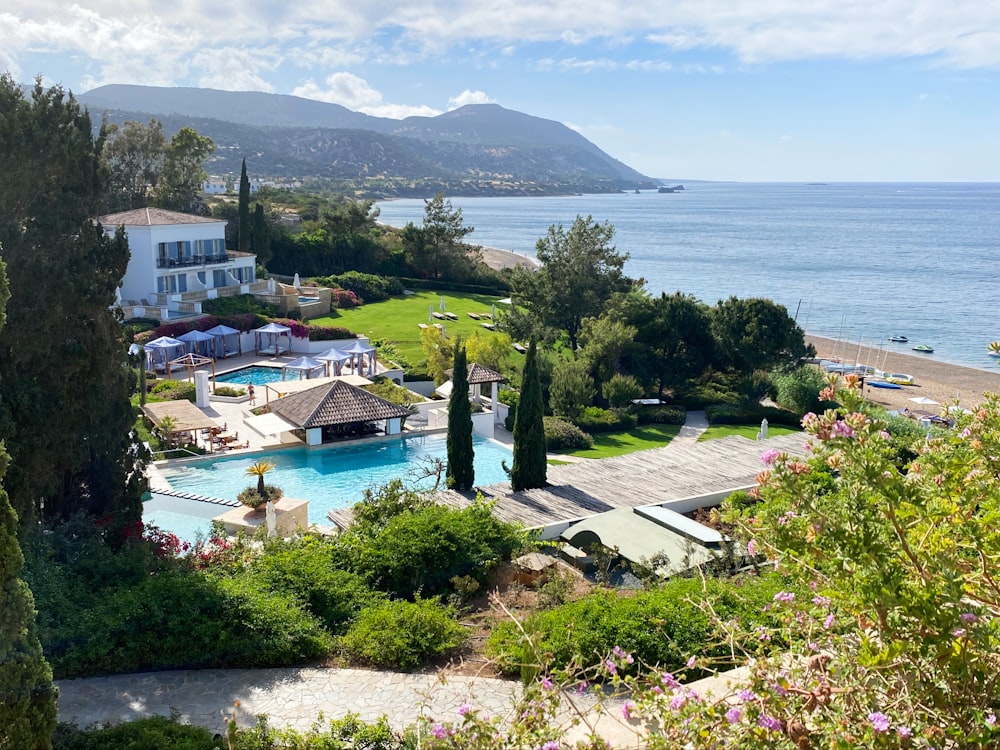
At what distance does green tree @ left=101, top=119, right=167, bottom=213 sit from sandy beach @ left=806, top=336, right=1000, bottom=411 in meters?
46.3

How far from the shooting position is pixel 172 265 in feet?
136

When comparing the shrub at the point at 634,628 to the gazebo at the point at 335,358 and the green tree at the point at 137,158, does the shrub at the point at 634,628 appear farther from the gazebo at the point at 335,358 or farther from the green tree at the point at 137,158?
the green tree at the point at 137,158

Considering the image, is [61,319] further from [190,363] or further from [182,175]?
[182,175]

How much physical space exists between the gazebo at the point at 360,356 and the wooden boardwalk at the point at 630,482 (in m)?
13.4

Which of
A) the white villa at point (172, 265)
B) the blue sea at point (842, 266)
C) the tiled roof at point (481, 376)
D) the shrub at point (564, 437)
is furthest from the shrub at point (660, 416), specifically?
the blue sea at point (842, 266)

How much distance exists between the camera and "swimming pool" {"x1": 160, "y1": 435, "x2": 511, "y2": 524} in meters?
21.4

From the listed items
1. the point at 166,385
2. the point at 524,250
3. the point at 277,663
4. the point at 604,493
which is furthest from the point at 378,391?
the point at 524,250

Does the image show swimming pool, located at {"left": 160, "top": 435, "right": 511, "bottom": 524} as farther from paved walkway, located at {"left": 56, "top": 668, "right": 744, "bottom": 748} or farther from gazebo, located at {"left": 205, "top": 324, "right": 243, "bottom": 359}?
gazebo, located at {"left": 205, "top": 324, "right": 243, "bottom": 359}

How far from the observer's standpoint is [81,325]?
12891 mm

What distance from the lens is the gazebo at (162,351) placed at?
32.2m

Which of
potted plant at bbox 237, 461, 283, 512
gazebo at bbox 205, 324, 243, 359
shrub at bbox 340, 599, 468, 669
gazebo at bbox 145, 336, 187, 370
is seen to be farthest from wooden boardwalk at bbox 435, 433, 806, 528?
gazebo at bbox 205, 324, 243, 359

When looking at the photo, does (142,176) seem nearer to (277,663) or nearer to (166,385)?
(166,385)

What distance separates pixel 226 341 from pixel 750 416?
23.1 m

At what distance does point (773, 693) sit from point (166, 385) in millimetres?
28219
